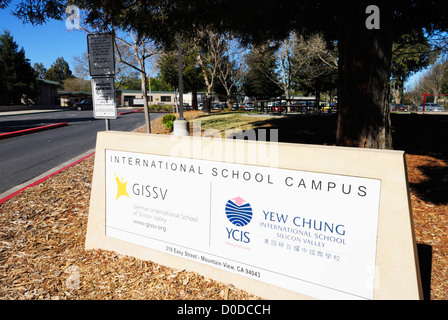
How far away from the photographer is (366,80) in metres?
4.95

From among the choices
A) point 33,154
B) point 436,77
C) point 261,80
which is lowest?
point 33,154

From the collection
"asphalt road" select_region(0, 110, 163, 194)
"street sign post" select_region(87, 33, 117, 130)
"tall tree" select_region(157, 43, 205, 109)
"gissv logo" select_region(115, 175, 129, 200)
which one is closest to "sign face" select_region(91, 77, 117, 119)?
"street sign post" select_region(87, 33, 117, 130)

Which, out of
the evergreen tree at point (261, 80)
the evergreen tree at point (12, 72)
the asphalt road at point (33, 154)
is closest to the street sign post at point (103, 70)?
the asphalt road at point (33, 154)

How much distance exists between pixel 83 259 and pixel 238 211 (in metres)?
2.24

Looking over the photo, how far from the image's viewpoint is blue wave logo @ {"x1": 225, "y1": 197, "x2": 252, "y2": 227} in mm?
3072

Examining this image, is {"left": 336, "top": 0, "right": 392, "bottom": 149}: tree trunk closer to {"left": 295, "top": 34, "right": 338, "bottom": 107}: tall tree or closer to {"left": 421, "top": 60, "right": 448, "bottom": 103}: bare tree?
{"left": 295, "top": 34, "right": 338, "bottom": 107}: tall tree

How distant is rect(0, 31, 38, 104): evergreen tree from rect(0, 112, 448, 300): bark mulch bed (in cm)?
4931

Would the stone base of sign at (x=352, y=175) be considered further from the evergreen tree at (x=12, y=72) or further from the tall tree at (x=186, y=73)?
the evergreen tree at (x=12, y=72)

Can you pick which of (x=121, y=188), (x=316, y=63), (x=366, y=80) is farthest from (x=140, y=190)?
(x=316, y=63)

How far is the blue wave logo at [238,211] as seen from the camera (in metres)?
3.07

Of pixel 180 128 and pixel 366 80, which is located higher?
pixel 366 80

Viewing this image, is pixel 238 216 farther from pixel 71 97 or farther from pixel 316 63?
pixel 71 97
